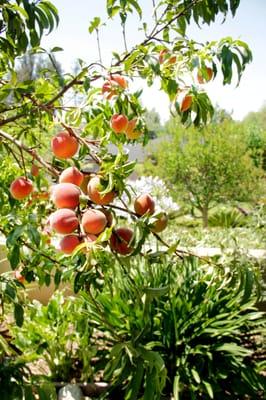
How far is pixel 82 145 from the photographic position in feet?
2.66

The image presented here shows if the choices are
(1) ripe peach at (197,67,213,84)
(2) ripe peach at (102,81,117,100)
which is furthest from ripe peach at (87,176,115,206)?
(1) ripe peach at (197,67,213,84)

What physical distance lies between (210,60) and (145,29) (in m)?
0.23

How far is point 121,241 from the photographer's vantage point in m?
0.69

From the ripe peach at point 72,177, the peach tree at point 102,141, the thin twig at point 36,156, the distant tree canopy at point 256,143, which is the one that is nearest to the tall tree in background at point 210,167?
the distant tree canopy at point 256,143

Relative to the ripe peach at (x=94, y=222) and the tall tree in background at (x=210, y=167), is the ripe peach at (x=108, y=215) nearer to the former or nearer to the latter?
the ripe peach at (x=94, y=222)

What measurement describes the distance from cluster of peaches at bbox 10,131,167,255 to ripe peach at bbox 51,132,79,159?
0.25 feet

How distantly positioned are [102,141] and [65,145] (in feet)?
0.35

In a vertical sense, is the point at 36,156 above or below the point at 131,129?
below

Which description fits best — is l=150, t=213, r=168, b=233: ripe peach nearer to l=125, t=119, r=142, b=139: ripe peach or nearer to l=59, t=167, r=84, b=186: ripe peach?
l=59, t=167, r=84, b=186: ripe peach

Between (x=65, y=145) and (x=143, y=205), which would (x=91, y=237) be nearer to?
(x=143, y=205)

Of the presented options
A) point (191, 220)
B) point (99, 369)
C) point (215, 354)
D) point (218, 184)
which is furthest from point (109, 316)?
point (191, 220)

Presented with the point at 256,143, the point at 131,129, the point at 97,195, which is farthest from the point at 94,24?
the point at 256,143

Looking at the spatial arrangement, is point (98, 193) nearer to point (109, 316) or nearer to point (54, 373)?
point (109, 316)

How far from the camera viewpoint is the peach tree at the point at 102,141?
0.67 m
